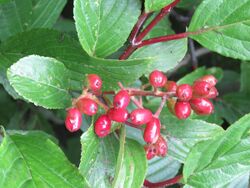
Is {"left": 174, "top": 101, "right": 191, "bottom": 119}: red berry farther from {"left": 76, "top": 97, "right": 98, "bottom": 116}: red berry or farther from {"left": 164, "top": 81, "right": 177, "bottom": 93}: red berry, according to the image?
{"left": 76, "top": 97, "right": 98, "bottom": 116}: red berry

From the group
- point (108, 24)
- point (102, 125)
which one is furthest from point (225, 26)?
point (102, 125)

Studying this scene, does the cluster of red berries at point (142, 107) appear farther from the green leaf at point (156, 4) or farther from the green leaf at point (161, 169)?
the green leaf at point (161, 169)

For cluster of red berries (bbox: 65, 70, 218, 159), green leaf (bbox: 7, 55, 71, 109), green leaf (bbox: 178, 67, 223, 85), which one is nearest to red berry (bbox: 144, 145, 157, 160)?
cluster of red berries (bbox: 65, 70, 218, 159)

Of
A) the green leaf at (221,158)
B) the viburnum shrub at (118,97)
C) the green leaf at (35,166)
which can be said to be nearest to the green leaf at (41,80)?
the viburnum shrub at (118,97)

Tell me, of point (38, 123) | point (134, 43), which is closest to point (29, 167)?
point (134, 43)

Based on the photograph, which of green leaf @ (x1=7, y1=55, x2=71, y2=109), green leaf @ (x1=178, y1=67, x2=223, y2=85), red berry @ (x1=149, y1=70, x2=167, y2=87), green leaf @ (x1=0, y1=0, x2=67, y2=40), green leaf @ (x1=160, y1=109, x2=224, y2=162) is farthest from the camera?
green leaf @ (x1=178, y1=67, x2=223, y2=85)
